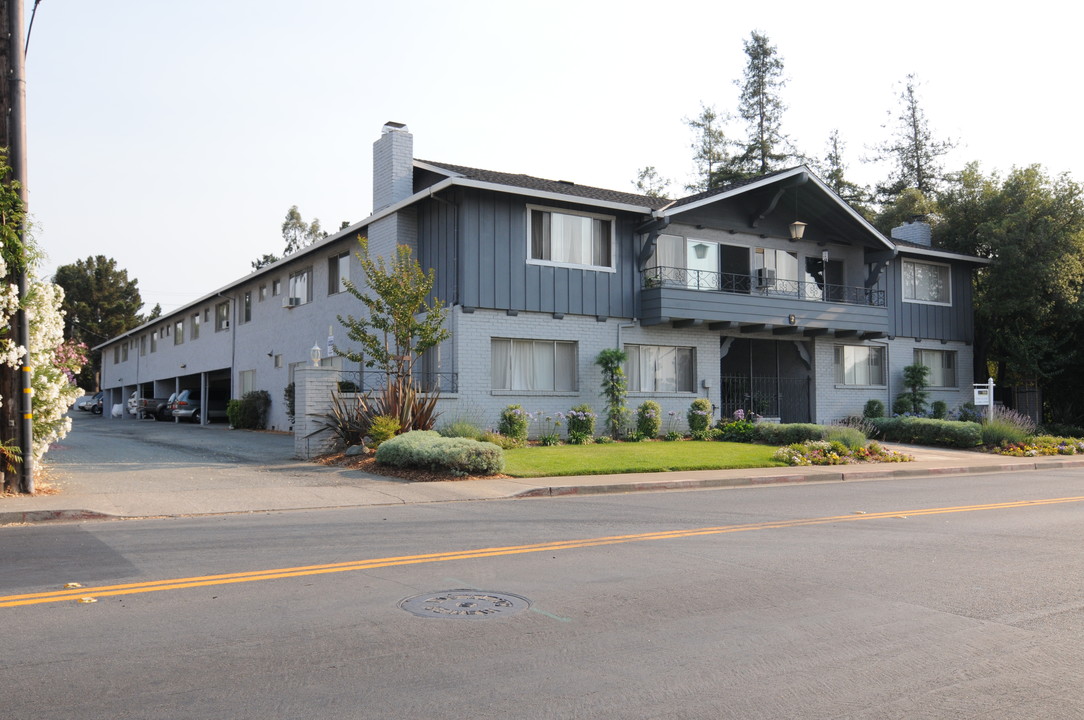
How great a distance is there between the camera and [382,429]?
56.7 ft

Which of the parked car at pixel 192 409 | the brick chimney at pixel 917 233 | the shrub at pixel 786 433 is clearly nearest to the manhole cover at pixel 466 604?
the shrub at pixel 786 433

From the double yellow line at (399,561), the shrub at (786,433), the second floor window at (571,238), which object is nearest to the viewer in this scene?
the double yellow line at (399,561)

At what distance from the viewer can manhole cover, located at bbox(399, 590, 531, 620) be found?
5.91m

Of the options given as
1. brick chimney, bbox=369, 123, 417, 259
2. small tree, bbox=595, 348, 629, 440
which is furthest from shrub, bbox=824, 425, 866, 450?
brick chimney, bbox=369, 123, 417, 259

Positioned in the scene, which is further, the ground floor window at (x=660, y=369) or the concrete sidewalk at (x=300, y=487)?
the ground floor window at (x=660, y=369)

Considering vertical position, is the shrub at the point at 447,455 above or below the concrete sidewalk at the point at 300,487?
above

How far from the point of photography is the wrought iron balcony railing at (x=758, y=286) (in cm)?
2394

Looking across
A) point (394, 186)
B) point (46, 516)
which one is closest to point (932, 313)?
point (394, 186)

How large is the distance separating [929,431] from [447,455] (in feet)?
50.4

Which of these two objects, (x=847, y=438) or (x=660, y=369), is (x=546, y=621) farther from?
(x=660, y=369)

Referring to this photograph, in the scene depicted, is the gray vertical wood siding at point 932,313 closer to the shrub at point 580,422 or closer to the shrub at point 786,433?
the shrub at point 786,433

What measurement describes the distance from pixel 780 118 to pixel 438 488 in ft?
134

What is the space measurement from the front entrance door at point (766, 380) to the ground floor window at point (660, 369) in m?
1.86

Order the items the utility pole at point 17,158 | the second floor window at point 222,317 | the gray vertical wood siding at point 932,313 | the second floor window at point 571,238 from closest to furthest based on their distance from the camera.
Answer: the utility pole at point 17,158 → the second floor window at point 571,238 → the gray vertical wood siding at point 932,313 → the second floor window at point 222,317
